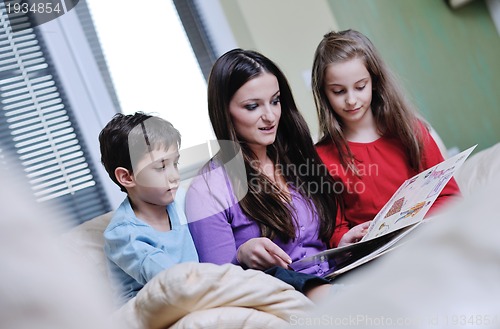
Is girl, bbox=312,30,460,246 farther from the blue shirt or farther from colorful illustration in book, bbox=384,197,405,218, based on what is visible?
the blue shirt

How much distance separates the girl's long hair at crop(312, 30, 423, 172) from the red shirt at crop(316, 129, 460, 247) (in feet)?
0.05

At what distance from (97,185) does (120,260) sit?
521mm

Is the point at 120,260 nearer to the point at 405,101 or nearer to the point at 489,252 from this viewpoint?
the point at 405,101

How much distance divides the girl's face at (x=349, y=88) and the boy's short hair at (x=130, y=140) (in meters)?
0.34

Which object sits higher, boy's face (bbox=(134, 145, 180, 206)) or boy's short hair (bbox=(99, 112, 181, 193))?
boy's short hair (bbox=(99, 112, 181, 193))

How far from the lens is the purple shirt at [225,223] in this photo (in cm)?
112

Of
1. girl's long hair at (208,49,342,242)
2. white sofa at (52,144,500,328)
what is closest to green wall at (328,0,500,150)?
girl's long hair at (208,49,342,242)

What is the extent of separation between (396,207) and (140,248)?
1.30 feet

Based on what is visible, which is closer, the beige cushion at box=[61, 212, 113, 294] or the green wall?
the beige cushion at box=[61, 212, 113, 294]

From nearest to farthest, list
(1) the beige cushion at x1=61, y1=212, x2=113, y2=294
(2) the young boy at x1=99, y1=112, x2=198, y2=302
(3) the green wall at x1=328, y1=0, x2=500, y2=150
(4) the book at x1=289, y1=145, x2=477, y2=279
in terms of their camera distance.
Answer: (4) the book at x1=289, y1=145, x2=477, y2=279
(2) the young boy at x1=99, y1=112, x2=198, y2=302
(1) the beige cushion at x1=61, y1=212, x2=113, y2=294
(3) the green wall at x1=328, y1=0, x2=500, y2=150

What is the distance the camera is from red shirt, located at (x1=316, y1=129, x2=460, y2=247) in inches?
51.5

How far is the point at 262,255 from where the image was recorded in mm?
1043

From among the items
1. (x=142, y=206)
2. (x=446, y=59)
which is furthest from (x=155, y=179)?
(x=446, y=59)

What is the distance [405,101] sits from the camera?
139 centimetres
